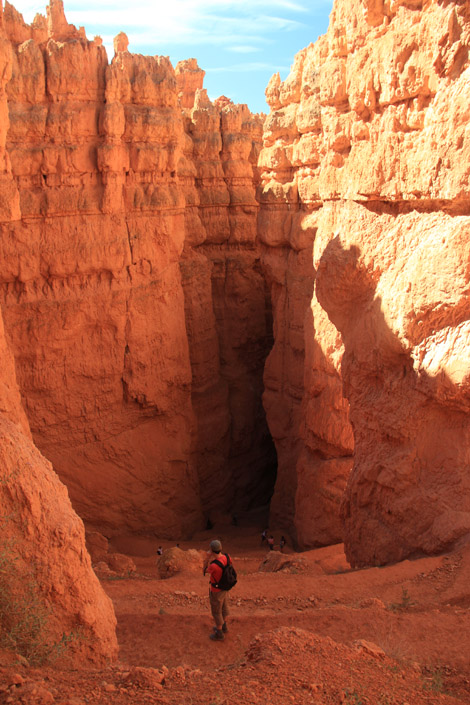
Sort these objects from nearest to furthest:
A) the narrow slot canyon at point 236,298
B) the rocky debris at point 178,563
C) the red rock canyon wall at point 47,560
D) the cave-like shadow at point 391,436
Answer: the red rock canyon wall at point 47,560, the narrow slot canyon at point 236,298, the cave-like shadow at point 391,436, the rocky debris at point 178,563

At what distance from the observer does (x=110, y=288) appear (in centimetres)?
1152

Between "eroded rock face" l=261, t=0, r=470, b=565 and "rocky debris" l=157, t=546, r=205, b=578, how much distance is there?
80.3 inches

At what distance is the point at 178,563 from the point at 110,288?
555 cm

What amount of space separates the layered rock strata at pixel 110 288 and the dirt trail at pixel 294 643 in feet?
15.4

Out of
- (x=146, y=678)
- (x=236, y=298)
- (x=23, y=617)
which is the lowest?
(x=146, y=678)

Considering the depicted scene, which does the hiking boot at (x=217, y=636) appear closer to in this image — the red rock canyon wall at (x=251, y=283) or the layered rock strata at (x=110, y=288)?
the red rock canyon wall at (x=251, y=283)

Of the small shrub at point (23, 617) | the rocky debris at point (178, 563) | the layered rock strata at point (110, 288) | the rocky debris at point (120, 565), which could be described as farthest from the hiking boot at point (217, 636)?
the layered rock strata at point (110, 288)

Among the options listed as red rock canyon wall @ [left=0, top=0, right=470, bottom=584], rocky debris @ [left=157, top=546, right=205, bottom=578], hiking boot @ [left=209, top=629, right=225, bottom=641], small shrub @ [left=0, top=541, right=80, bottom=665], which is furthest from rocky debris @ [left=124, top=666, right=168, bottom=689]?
rocky debris @ [left=157, top=546, right=205, bottom=578]

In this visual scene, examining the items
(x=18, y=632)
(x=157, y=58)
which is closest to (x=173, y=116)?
(x=157, y=58)

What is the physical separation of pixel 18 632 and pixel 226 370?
488 inches

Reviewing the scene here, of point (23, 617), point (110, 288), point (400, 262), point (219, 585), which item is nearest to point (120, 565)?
point (219, 585)

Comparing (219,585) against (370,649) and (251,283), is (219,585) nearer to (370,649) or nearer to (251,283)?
(370,649)

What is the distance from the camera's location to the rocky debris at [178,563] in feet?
25.9

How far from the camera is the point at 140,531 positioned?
12.4m
